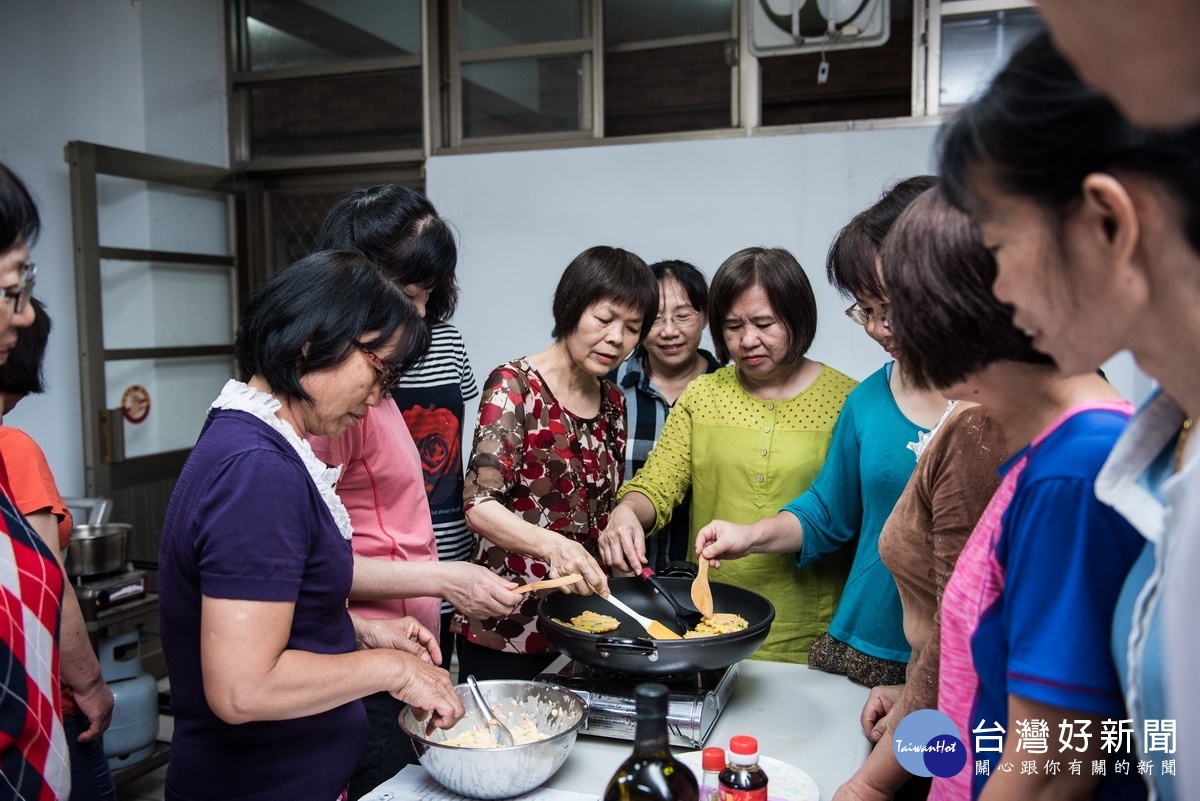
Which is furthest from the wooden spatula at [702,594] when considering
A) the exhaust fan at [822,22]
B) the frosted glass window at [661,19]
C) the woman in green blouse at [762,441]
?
the frosted glass window at [661,19]

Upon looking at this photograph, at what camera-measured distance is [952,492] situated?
125 cm

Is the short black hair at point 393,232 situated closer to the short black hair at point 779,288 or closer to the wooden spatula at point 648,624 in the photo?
the short black hair at point 779,288

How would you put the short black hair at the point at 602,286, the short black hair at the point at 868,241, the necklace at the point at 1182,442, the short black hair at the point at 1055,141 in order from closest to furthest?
the short black hair at the point at 1055,141 < the necklace at the point at 1182,442 < the short black hair at the point at 868,241 < the short black hair at the point at 602,286

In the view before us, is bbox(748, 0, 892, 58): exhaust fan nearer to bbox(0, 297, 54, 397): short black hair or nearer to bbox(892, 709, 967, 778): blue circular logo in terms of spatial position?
bbox(0, 297, 54, 397): short black hair

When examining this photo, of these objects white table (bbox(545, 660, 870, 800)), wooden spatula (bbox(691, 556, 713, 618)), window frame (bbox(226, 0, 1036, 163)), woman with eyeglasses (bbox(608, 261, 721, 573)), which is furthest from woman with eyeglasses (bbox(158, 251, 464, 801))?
window frame (bbox(226, 0, 1036, 163))

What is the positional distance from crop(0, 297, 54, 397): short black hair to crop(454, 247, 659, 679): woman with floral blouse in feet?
3.24

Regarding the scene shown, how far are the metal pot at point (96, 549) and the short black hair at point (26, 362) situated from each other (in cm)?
127

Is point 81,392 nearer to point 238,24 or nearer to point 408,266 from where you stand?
point 238,24

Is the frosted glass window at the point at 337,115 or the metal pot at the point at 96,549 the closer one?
the metal pot at the point at 96,549

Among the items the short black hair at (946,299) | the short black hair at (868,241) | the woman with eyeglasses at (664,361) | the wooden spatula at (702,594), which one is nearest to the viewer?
the short black hair at (946,299)

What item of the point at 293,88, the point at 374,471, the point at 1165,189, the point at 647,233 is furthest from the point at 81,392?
the point at 1165,189

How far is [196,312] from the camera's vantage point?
15.8 ft

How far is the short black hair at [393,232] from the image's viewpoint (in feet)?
6.63

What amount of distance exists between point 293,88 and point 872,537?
4.34 metres
